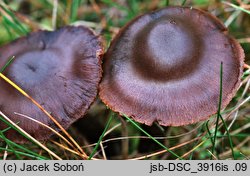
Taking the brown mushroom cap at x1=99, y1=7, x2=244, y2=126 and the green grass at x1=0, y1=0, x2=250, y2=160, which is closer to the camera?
the brown mushroom cap at x1=99, y1=7, x2=244, y2=126

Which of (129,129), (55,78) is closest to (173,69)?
(55,78)

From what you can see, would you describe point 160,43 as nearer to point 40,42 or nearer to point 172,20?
point 172,20

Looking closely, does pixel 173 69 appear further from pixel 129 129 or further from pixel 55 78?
pixel 129 129

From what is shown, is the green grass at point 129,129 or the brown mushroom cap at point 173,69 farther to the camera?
the green grass at point 129,129

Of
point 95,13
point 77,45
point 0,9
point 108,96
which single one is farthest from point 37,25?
point 108,96

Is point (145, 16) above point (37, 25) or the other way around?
above
